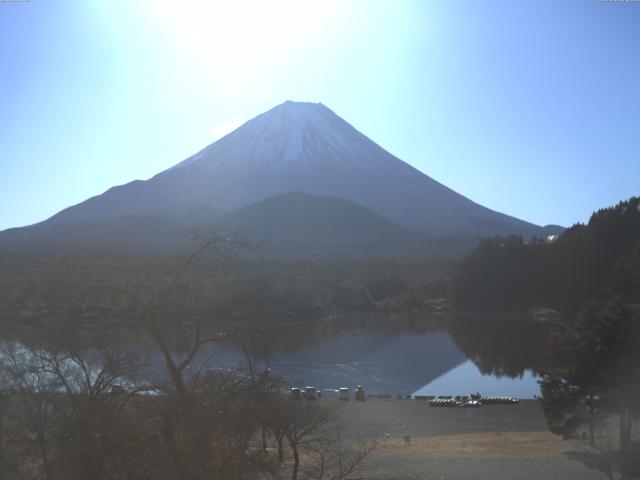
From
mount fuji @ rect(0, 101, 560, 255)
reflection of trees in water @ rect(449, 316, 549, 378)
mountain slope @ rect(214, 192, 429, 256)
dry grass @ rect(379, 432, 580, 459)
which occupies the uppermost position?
mount fuji @ rect(0, 101, 560, 255)

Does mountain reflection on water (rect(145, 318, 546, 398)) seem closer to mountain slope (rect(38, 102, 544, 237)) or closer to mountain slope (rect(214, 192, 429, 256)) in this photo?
mountain slope (rect(214, 192, 429, 256))

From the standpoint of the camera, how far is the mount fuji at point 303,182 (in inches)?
3767

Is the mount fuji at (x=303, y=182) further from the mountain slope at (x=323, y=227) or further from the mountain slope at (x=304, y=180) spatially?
the mountain slope at (x=323, y=227)

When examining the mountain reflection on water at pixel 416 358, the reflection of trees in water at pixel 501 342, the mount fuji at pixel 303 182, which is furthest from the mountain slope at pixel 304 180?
the mountain reflection on water at pixel 416 358

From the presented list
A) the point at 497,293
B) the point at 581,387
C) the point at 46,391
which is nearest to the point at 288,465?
the point at 581,387

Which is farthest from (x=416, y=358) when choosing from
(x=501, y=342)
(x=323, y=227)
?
(x=323, y=227)

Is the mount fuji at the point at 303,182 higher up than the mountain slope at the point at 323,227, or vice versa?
the mount fuji at the point at 303,182

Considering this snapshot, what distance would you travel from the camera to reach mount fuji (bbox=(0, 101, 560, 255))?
95688 millimetres

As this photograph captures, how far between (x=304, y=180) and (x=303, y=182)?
1.89 ft

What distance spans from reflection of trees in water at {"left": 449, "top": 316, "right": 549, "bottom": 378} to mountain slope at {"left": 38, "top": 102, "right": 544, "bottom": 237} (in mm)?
53281

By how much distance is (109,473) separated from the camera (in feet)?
14.3

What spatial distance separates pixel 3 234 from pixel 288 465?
75.5 metres

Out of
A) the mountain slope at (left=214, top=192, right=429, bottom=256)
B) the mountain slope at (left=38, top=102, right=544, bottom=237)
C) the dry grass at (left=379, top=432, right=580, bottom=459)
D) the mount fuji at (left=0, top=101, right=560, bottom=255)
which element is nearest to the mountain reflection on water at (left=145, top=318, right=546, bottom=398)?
the dry grass at (left=379, top=432, right=580, bottom=459)

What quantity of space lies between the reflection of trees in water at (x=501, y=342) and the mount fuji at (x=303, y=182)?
4955cm
